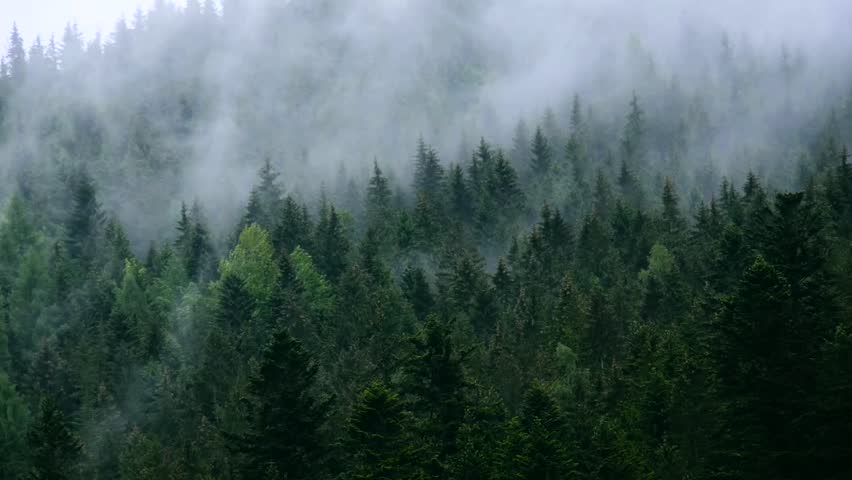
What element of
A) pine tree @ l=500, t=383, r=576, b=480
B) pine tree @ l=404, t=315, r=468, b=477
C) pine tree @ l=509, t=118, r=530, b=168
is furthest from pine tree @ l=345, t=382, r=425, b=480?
pine tree @ l=509, t=118, r=530, b=168

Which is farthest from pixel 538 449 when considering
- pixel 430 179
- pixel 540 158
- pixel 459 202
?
pixel 540 158

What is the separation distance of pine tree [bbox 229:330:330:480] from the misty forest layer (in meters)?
0.11

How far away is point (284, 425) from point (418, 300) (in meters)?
55.3

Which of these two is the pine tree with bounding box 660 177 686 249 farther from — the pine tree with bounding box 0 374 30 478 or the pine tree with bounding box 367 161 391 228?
the pine tree with bounding box 0 374 30 478

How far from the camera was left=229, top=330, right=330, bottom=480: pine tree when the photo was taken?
4200 cm

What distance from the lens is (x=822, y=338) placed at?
38.8 m

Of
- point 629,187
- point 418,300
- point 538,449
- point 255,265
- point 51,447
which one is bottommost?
point 538,449

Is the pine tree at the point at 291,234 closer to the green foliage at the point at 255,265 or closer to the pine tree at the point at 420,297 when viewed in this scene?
the green foliage at the point at 255,265

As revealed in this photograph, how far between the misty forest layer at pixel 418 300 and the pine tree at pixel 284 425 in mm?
114

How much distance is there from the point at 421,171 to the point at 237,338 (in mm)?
61671

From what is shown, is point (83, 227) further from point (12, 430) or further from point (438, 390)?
point (438, 390)

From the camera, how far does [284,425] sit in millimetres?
42344

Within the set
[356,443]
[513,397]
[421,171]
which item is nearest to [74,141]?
[421,171]

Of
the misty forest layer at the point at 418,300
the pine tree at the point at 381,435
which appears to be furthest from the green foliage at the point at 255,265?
the pine tree at the point at 381,435
